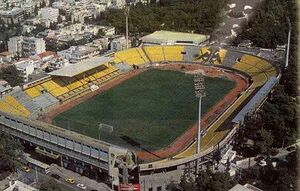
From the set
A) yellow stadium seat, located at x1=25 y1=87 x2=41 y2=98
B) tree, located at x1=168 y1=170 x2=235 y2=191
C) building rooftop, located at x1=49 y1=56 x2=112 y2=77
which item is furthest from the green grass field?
tree, located at x1=168 y1=170 x2=235 y2=191

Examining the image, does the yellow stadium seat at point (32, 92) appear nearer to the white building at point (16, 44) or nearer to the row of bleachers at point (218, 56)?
the row of bleachers at point (218, 56)

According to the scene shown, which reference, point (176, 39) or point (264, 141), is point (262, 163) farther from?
point (176, 39)

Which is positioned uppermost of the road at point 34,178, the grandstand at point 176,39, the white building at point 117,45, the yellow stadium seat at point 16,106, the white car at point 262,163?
the grandstand at point 176,39

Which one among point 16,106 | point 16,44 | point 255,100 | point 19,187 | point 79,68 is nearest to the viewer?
point 19,187

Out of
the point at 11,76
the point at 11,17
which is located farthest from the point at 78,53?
the point at 11,17

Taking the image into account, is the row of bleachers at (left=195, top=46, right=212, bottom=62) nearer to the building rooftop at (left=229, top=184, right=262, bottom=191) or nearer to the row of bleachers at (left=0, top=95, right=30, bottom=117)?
the row of bleachers at (left=0, top=95, right=30, bottom=117)

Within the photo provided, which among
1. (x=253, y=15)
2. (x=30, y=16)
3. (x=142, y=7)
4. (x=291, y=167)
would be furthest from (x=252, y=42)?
(x=30, y=16)

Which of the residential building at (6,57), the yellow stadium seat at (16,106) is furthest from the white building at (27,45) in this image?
the yellow stadium seat at (16,106)
